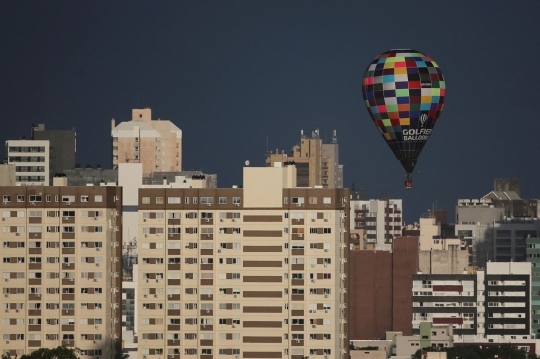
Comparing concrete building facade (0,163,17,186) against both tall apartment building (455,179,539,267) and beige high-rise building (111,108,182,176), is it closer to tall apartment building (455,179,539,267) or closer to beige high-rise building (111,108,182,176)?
beige high-rise building (111,108,182,176)

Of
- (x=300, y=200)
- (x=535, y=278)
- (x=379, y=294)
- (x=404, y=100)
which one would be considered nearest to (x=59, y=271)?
(x=300, y=200)

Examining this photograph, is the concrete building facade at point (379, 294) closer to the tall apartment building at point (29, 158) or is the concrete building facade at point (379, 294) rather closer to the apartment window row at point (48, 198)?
the tall apartment building at point (29, 158)

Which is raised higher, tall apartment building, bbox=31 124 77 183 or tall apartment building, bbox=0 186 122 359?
tall apartment building, bbox=31 124 77 183

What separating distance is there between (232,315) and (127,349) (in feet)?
71.3

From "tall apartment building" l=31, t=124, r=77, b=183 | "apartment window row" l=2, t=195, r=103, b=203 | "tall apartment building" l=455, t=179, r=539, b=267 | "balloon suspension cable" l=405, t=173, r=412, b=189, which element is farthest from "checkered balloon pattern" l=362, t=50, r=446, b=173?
"tall apartment building" l=455, t=179, r=539, b=267

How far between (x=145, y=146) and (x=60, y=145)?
19.7 meters

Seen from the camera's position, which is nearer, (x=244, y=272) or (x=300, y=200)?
(x=244, y=272)

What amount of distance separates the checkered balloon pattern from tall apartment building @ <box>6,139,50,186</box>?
2648 inches

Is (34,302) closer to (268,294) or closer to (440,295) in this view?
(268,294)

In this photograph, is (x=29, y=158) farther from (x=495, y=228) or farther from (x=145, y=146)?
(x=495, y=228)

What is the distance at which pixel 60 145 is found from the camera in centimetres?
16575

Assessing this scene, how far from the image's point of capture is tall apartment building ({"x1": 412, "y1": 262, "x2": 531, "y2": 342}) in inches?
5576

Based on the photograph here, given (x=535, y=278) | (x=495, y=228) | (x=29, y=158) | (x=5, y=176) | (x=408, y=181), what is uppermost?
(x=29, y=158)

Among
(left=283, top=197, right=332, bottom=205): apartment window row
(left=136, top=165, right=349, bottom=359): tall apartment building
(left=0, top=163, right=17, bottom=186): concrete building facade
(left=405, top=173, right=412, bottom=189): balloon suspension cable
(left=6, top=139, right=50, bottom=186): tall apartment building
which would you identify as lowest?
(left=136, top=165, right=349, bottom=359): tall apartment building
